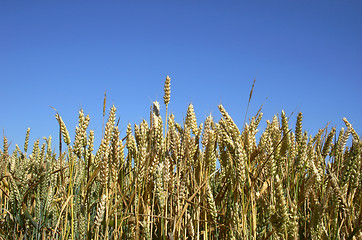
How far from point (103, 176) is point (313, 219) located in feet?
2.97

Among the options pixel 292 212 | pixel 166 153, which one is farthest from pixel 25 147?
pixel 292 212

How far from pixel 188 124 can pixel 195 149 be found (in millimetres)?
139

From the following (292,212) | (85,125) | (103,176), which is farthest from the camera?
(85,125)

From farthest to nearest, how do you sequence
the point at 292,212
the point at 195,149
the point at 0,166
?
the point at 0,166 → the point at 195,149 → the point at 292,212

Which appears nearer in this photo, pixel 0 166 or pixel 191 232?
pixel 191 232

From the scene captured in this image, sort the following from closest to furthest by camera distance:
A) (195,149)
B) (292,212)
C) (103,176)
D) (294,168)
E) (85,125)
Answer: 1. (292,212)
2. (103,176)
3. (85,125)
4. (195,149)
5. (294,168)

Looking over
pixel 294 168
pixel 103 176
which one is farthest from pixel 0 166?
pixel 294 168

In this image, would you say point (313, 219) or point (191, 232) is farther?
point (191, 232)

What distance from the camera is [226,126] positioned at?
1.60 m

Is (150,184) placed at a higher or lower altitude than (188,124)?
lower

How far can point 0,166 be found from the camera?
8.01 ft

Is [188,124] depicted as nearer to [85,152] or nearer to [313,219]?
[85,152]

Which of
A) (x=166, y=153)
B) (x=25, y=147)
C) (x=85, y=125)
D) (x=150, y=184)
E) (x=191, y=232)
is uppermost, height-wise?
(x=25, y=147)

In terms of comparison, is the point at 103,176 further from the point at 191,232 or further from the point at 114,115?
the point at 191,232
